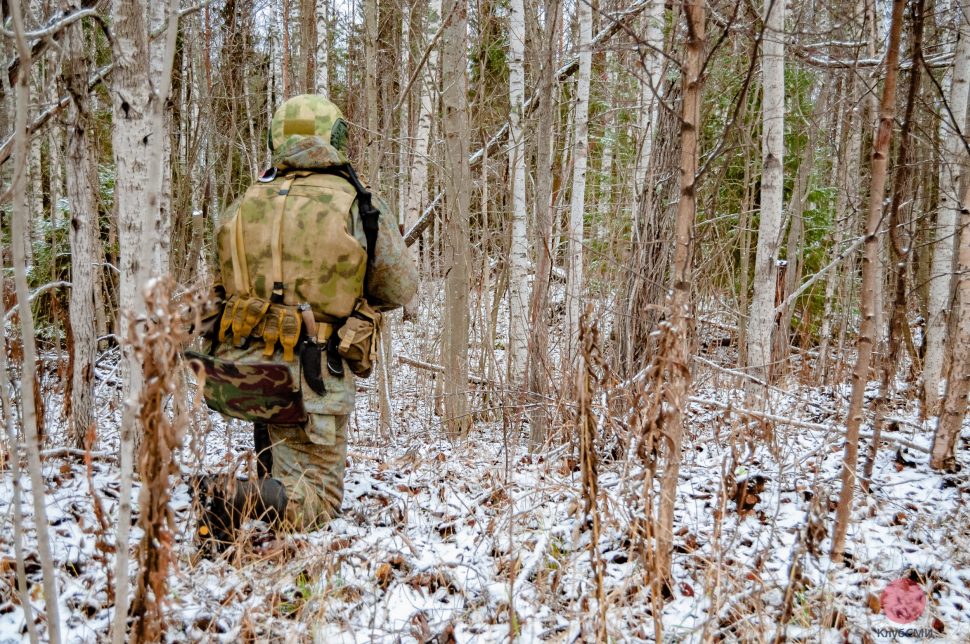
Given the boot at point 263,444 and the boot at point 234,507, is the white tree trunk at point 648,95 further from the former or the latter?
the boot at point 234,507

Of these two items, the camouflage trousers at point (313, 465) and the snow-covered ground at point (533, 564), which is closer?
the snow-covered ground at point (533, 564)

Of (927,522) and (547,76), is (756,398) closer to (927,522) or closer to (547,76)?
(927,522)

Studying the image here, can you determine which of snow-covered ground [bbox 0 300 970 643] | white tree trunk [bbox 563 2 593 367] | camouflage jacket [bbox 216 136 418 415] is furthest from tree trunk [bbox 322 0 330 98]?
snow-covered ground [bbox 0 300 970 643]

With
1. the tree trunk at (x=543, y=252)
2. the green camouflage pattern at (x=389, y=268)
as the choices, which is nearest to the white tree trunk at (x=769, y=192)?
the tree trunk at (x=543, y=252)

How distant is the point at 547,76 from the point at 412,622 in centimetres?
347

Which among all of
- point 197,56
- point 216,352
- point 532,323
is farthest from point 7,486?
point 197,56

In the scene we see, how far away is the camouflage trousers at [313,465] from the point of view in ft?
9.98

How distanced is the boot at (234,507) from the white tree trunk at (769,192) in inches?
123

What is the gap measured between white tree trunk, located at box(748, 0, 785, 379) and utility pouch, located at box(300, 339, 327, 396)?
288 centimetres

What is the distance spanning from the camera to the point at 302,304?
9.99 ft

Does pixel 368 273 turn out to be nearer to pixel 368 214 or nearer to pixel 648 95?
pixel 368 214

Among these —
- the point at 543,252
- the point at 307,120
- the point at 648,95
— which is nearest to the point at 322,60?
the point at 648,95

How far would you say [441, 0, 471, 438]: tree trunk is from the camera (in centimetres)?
464

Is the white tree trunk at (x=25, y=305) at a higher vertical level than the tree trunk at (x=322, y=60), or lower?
lower
